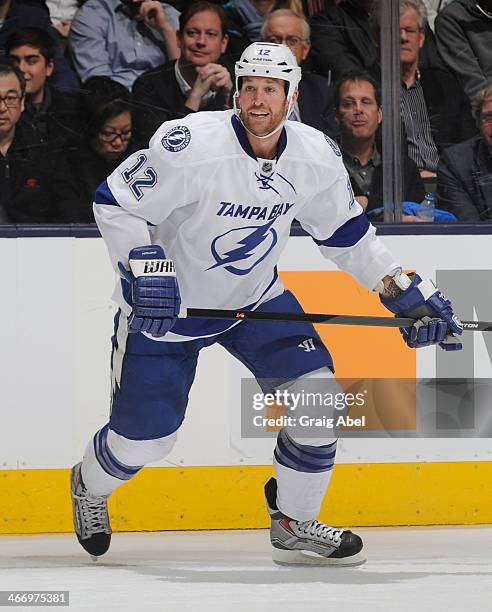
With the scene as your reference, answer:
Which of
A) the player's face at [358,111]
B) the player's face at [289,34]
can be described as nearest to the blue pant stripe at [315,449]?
the player's face at [358,111]

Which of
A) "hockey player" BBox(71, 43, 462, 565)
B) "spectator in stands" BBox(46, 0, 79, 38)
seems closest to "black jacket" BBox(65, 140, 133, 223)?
"spectator in stands" BBox(46, 0, 79, 38)

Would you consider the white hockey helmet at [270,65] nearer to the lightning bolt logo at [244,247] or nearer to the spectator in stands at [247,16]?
the lightning bolt logo at [244,247]

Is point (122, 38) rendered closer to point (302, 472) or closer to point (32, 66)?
point (32, 66)

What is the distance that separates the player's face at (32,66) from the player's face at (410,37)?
115 centimetres

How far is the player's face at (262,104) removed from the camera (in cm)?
337

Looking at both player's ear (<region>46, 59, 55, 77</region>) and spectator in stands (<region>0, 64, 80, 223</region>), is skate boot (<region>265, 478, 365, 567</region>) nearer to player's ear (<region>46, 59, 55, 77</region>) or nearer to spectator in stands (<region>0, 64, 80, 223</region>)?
spectator in stands (<region>0, 64, 80, 223</region>)

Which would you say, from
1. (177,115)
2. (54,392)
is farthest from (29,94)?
(54,392)

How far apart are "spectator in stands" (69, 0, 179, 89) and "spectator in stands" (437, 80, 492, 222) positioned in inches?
38.8

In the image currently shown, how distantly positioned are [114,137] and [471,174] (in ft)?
3.84

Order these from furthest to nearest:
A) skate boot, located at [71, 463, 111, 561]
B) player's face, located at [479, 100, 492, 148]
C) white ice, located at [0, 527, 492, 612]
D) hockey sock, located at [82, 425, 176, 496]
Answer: player's face, located at [479, 100, 492, 148], skate boot, located at [71, 463, 111, 561], hockey sock, located at [82, 425, 176, 496], white ice, located at [0, 527, 492, 612]

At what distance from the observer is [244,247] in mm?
3477

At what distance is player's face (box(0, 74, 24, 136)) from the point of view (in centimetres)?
436

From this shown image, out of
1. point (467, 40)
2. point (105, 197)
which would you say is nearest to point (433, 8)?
point (467, 40)

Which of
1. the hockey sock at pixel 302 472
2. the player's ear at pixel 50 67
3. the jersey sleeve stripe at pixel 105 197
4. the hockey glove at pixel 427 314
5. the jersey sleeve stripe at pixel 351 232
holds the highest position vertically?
the player's ear at pixel 50 67
